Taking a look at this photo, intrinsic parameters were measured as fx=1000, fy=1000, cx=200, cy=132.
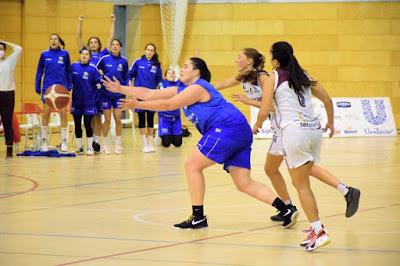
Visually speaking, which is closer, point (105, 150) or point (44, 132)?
point (44, 132)

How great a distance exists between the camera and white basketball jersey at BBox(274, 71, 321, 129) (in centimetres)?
838

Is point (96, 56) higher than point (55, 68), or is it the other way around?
point (96, 56)

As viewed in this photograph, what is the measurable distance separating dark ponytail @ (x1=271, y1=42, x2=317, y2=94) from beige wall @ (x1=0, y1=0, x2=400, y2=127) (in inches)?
747

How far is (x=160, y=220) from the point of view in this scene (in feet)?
32.4

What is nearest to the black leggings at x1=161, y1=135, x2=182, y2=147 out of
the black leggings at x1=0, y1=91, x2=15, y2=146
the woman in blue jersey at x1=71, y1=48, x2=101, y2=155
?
the woman in blue jersey at x1=71, y1=48, x2=101, y2=155

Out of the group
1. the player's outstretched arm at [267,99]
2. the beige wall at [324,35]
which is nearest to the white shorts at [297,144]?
the player's outstretched arm at [267,99]

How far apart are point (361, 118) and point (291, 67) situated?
55.1 ft

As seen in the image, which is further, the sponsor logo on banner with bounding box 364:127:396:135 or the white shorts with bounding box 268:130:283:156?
the sponsor logo on banner with bounding box 364:127:396:135

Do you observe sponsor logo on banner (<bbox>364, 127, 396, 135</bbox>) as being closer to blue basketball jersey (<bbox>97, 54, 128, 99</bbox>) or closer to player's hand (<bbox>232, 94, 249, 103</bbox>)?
blue basketball jersey (<bbox>97, 54, 128, 99</bbox>)

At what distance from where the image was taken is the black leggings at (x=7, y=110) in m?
17.6

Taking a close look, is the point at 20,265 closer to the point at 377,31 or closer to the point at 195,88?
the point at 195,88

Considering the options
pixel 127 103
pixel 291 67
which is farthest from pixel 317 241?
pixel 127 103

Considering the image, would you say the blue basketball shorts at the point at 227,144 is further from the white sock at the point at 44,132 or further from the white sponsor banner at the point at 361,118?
the white sponsor banner at the point at 361,118

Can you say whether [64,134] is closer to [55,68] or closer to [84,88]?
[84,88]
